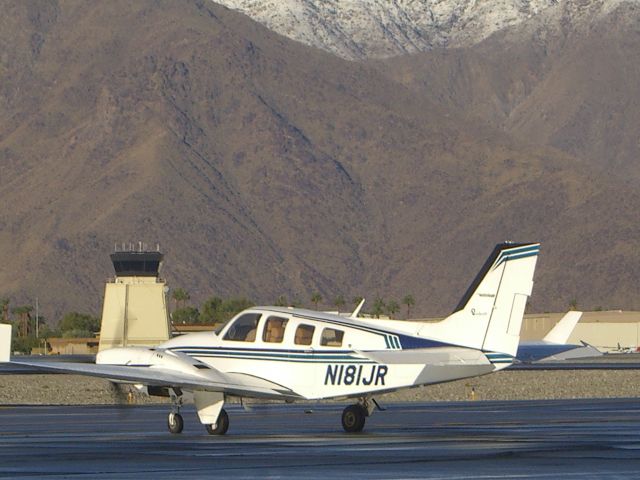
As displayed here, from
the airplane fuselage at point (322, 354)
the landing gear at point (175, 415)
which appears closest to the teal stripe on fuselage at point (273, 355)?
the airplane fuselage at point (322, 354)

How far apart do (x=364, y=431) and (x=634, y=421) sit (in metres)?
7.38

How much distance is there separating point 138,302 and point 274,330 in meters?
116

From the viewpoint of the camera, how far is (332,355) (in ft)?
119

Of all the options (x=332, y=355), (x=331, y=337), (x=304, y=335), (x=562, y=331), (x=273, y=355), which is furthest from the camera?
(x=562, y=331)

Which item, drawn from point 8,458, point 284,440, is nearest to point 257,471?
point 8,458

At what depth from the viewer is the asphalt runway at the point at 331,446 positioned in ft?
90.3

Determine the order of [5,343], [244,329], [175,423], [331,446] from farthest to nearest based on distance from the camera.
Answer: [244,329], [175,423], [331,446], [5,343]

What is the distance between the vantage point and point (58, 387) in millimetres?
71875

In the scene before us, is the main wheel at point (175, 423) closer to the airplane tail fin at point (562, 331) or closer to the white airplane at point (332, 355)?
the white airplane at point (332, 355)

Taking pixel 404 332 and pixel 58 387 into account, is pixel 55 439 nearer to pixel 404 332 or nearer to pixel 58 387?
pixel 404 332

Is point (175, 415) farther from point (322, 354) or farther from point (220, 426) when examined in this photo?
point (322, 354)

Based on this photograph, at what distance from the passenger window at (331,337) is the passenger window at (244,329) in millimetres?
1762

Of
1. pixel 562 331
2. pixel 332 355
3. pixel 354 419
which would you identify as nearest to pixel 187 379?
pixel 332 355

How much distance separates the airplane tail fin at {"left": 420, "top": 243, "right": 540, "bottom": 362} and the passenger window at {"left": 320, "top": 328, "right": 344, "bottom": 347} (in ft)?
6.60
